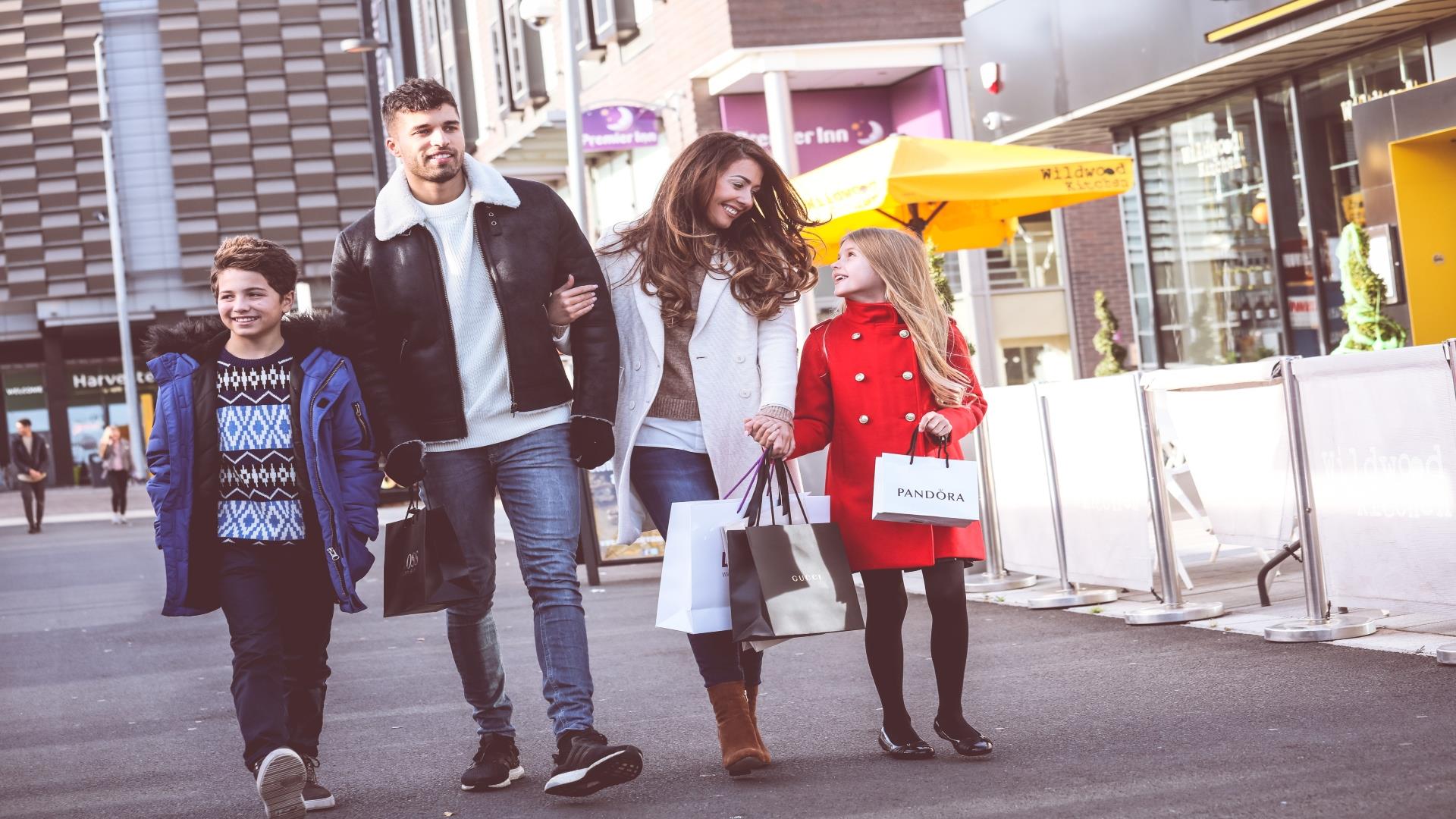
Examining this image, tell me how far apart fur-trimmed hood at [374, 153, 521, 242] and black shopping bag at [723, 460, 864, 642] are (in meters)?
1.10

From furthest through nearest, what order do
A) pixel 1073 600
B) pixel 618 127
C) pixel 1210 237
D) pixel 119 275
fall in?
pixel 119 275, pixel 618 127, pixel 1210 237, pixel 1073 600

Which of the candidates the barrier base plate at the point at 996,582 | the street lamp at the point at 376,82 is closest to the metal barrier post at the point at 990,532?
the barrier base plate at the point at 996,582

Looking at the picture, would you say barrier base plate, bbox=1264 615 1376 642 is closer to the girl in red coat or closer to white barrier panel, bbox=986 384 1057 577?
white barrier panel, bbox=986 384 1057 577

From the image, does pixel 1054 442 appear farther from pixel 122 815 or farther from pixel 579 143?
pixel 579 143

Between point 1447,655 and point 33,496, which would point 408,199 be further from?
point 33,496

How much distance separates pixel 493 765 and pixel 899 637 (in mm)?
1250

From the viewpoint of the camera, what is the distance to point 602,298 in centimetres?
504

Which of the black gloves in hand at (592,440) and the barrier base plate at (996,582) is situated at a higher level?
the black gloves in hand at (592,440)

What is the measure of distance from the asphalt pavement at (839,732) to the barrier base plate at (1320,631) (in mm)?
93

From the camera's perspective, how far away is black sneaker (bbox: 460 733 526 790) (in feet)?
16.7

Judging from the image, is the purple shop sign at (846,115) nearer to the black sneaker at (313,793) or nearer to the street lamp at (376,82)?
the street lamp at (376,82)

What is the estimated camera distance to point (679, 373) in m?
5.04

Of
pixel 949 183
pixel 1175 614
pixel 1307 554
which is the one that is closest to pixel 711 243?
pixel 1307 554

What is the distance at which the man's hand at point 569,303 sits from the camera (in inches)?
195
